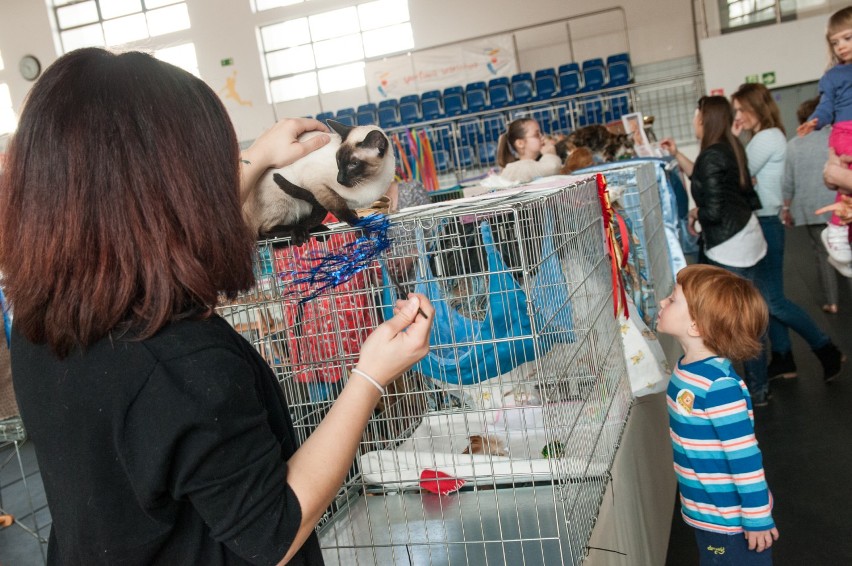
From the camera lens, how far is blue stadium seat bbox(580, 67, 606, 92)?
10.6 metres

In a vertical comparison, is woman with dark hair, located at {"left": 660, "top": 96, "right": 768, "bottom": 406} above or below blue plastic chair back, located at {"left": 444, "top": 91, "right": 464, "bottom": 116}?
below

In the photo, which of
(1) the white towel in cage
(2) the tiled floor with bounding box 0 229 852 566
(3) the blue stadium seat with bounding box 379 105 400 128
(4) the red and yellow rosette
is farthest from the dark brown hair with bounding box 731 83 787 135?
(3) the blue stadium seat with bounding box 379 105 400 128

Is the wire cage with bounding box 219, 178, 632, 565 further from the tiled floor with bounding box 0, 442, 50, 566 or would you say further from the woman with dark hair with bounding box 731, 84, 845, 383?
the woman with dark hair with bounding box 731, 84, 845, 383

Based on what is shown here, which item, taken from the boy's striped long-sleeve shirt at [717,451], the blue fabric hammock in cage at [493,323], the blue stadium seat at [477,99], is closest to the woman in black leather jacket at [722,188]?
the boy's striped long-sleeve shirt at [717,451]

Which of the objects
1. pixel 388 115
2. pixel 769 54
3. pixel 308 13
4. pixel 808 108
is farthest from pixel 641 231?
pixel 308 13

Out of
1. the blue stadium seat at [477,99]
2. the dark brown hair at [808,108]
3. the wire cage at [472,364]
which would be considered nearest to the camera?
the wire cage at [472,364]

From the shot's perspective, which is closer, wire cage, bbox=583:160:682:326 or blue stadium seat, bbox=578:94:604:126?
wire cage, bbox=583:160:682:326

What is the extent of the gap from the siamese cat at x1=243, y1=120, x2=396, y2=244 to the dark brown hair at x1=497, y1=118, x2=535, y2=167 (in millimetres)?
2794

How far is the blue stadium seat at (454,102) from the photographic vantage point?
442 inches

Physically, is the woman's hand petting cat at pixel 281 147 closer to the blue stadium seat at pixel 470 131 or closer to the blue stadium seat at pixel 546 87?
the blue stadium seat at pixel 470 131

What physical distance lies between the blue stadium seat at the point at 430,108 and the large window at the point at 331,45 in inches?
49.0

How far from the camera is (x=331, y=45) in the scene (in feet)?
40.8

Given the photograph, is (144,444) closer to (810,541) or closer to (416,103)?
(810,541)

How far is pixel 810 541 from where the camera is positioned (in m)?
2.40
